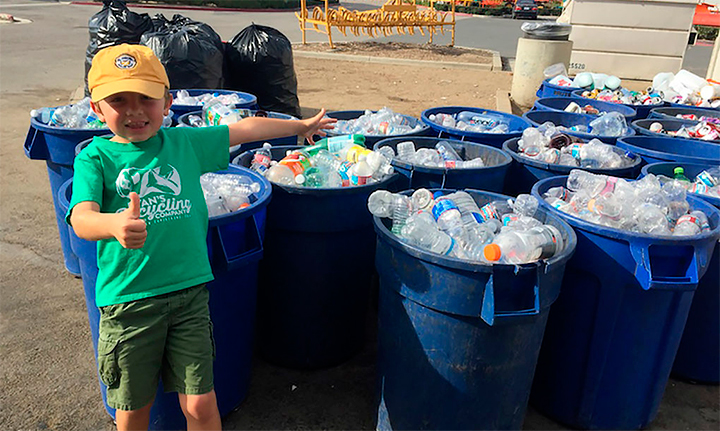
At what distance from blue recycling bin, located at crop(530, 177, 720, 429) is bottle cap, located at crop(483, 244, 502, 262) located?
1.54 feet

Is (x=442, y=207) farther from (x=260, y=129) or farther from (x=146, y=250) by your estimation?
(x=146, y=250)

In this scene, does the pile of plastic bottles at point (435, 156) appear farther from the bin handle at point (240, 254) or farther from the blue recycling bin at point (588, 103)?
the blue recycling bin at point (588, 103)

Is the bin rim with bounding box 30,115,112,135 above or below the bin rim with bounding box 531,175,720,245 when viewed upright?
above

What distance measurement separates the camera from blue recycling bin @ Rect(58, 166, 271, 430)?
6.94 feet

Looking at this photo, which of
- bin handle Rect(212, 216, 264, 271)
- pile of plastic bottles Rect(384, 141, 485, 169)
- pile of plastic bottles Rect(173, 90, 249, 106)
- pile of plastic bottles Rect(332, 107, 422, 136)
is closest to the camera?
bin handle Rect(212, 216, 264, 271)

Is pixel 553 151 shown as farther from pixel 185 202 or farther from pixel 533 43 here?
pixel 533 43

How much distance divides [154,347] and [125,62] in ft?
3.07

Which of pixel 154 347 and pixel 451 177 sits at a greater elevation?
pixel 451 177

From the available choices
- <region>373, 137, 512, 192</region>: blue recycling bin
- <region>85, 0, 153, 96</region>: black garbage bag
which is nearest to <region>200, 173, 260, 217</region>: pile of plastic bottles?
<region>373, 137, 512, 192</region>: blue recycling bin

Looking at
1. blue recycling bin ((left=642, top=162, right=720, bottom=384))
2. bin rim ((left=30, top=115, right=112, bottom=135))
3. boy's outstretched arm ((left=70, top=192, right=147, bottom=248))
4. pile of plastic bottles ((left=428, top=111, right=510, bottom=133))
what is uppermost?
boy's outstretched arm ((left=70, top=192, right=147, bottom=248))

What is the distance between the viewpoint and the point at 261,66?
239 inches

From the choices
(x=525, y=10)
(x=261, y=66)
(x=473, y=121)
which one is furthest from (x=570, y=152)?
(x=525, y=10)

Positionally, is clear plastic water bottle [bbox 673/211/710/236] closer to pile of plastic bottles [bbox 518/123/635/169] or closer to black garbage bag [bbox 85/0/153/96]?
pile of plastic bottles [bbox 518/123/635/169]

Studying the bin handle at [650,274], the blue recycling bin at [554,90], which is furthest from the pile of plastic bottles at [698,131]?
the bin handle at [650,274]
